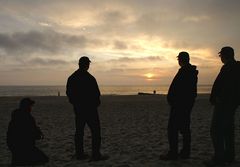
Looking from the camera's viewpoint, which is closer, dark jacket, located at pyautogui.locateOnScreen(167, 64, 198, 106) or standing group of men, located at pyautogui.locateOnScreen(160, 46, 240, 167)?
standing group of men, located at pyautogui.locateOnScreen(160, 46, 240, 167)

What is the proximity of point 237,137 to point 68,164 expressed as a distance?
5.17 meters

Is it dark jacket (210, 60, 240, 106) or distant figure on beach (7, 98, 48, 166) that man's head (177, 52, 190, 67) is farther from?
distant figure on beach (7, 98, 48, 166)

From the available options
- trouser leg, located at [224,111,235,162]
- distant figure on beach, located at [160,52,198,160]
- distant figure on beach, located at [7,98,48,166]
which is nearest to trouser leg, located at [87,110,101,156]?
distant figure on beach, located at [7,98,48,166]

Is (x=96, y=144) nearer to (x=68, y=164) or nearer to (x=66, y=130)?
(x=68, y=164)

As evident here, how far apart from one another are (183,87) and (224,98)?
81 cm

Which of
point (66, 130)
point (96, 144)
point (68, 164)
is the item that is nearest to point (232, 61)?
point (96, 144)

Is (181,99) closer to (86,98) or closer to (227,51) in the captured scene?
(227,51)

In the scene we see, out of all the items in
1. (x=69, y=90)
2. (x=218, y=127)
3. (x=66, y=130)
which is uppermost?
(x=69, y=90)

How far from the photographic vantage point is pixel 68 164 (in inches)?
247

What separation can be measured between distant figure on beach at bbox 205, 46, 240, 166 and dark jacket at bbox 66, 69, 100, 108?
2.22m

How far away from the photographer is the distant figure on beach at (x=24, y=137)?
21.1ft

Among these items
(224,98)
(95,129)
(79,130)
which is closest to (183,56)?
(224,98)

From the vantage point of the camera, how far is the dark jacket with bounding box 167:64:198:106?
20.1 feet

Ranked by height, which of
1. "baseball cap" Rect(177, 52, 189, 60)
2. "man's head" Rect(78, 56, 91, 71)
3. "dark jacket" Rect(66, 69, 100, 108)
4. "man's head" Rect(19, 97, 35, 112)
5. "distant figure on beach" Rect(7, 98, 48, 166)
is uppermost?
"baseball cap" Rect(177, 52, 189, 60)
